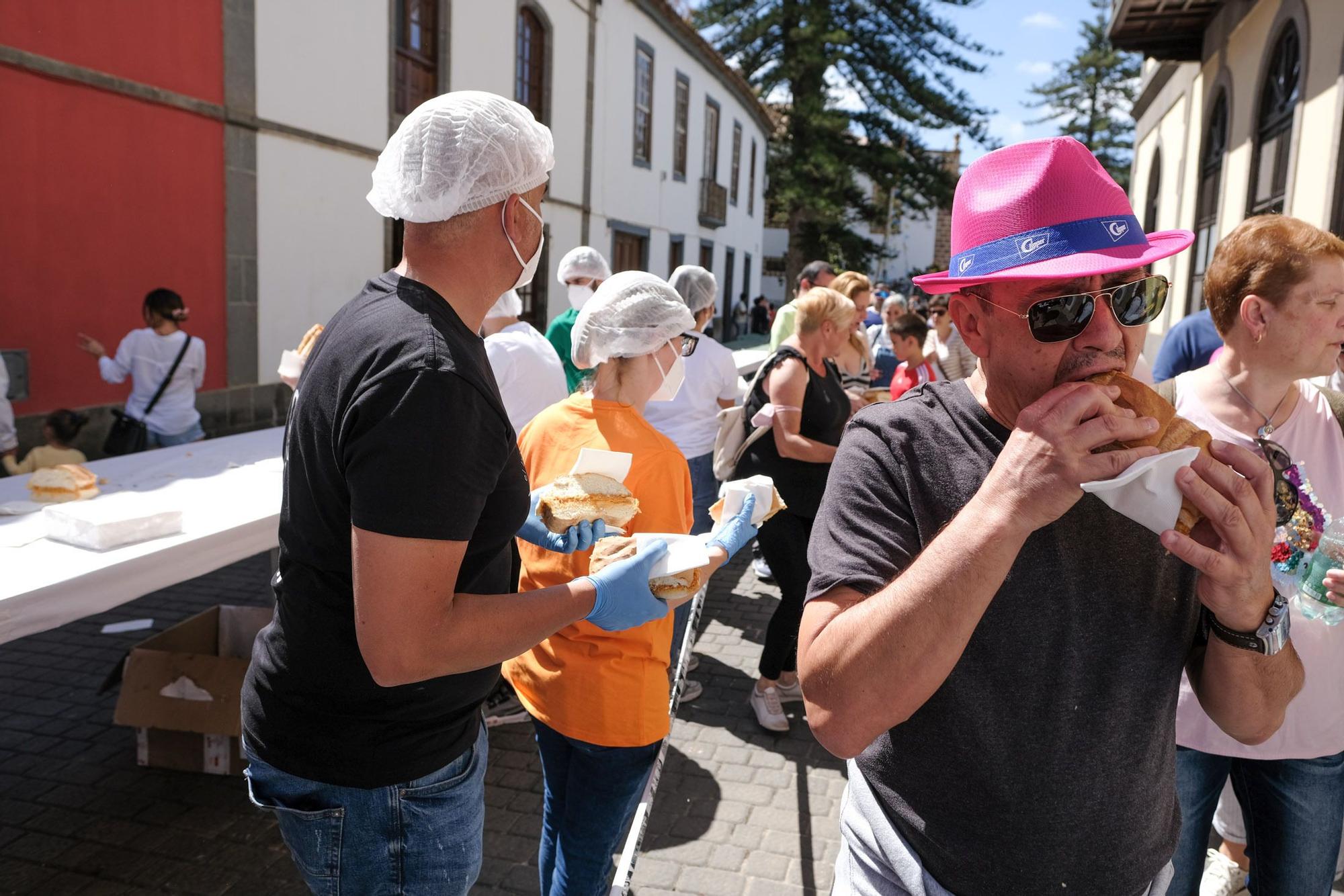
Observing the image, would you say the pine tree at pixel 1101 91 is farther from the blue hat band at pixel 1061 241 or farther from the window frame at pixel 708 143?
the blue hat band at pixel 1061 241

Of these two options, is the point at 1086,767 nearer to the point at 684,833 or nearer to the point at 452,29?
the point at 684,833

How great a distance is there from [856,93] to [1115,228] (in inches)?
1308

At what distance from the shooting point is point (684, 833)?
3.67 meters

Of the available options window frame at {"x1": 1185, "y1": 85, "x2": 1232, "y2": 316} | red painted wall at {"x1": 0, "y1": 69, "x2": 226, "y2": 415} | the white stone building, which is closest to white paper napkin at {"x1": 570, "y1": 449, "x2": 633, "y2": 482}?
the white stone building

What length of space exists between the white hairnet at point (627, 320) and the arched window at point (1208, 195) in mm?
10404

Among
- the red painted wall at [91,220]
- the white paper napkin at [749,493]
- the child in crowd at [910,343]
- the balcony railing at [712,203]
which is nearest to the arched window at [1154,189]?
the child in crowd at [910,343]

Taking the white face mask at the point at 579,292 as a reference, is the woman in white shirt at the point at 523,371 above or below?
below

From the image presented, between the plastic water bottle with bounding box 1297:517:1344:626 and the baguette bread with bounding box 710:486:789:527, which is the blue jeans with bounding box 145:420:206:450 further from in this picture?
the plastic water bottle with bounding box 1297:517:1344:626

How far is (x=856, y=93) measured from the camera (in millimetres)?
31922

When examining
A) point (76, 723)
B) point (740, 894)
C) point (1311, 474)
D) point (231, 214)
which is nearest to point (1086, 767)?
point (1311, 474)

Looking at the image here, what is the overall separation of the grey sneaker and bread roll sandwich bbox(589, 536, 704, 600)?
2.66 meters

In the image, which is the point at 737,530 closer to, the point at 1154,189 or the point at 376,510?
the point at 376,510

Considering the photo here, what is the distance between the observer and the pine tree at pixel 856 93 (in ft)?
100

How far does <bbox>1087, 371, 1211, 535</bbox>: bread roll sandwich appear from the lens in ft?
4.06
